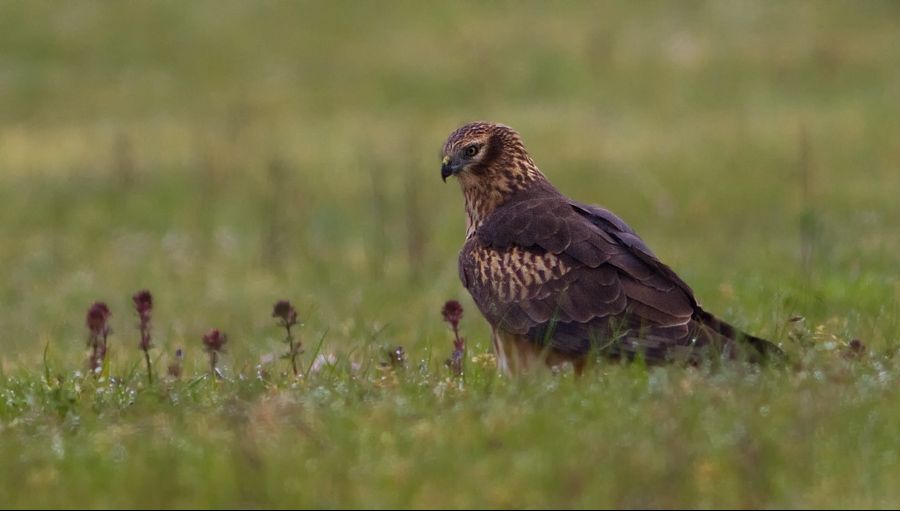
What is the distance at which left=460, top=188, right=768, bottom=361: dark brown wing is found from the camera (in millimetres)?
7887

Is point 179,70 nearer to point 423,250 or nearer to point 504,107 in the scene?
point 504,107

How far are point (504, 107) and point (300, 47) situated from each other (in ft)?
16.5

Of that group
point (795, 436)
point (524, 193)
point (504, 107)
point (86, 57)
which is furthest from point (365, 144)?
point (795, 436)

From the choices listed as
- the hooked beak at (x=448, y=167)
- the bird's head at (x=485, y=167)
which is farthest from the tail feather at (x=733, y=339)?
the hooked beak at (x=448, y=167)

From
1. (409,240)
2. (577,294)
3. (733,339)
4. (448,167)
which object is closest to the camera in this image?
(733,339)

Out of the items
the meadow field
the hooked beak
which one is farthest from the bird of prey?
the hooked beak

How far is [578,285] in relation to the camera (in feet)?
27.0

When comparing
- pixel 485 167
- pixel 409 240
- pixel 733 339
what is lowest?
pixel 733 339

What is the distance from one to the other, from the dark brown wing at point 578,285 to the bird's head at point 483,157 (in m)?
0.51

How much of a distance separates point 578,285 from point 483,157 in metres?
1.42

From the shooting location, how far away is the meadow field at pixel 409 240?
19.1 ft

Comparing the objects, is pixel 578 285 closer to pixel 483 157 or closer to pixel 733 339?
pixel 733 339

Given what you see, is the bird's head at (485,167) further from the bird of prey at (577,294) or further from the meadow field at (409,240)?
the meadow field at (409,240)

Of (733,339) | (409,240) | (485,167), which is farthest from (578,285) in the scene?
(409,240)
